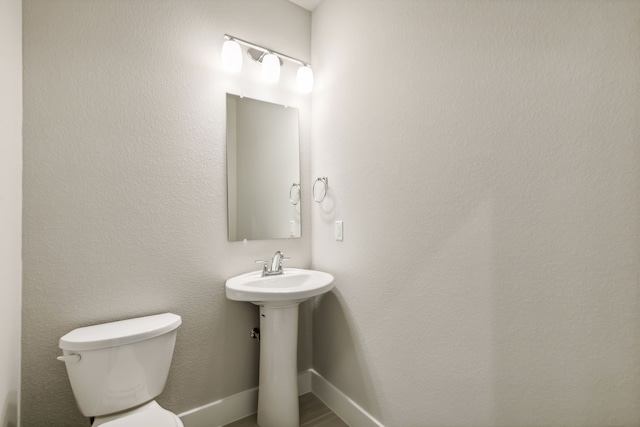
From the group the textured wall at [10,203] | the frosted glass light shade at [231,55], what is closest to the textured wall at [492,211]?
the frosted glass light shade at [231,55]

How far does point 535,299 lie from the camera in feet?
3.03

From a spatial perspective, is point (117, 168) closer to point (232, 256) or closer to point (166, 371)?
point (232, 256)

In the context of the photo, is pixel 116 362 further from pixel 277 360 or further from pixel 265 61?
pixel 265 61

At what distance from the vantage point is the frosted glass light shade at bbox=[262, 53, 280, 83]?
5.81ft

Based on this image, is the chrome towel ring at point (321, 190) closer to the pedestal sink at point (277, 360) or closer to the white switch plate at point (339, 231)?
the white switch plate at point (339, 231)

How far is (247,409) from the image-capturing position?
1742 millimetres

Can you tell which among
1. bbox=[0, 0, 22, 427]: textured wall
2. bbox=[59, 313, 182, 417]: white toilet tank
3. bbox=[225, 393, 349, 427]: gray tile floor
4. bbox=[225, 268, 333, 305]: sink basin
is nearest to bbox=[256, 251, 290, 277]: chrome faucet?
bbox=[225, 268, 333, 305]: sink basin

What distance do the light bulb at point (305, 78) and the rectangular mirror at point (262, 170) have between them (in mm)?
167

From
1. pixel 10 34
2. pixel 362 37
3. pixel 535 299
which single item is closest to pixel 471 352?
pixel 535 299

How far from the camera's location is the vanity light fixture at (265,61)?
1.65 m

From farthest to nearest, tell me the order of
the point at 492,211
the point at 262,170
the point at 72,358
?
the point at 262,170
the point at 72,358
the point at 492,211

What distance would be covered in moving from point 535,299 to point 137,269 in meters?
1.71

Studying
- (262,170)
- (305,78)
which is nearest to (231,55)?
(305,78)

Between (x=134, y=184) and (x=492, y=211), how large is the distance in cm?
162
